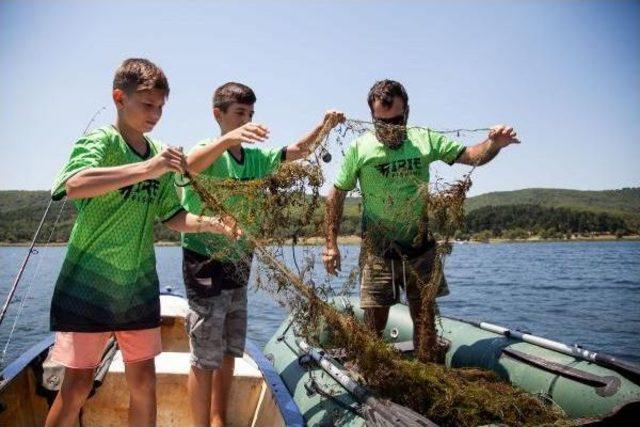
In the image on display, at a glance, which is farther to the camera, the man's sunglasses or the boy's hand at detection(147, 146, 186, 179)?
the man's sunglasses

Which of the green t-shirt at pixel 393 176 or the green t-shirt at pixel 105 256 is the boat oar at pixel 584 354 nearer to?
the green t-shirt at pixel 393 176

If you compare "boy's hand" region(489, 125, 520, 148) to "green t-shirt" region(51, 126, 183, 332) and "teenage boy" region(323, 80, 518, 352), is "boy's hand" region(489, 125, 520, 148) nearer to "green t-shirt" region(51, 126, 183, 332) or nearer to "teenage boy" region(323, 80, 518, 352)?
"teenage boy" region(323, 80, 518, 352)

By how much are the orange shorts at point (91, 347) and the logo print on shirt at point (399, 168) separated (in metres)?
2.50

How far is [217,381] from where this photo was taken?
3.89 m

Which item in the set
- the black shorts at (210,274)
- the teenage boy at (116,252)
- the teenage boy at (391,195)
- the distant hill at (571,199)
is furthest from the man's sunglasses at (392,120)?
the distant hill at (571,199)

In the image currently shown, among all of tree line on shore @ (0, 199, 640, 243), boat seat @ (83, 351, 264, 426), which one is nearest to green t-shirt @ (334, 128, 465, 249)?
boat seat @ (83, 351, 264, 426)

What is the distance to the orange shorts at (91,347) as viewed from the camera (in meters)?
2.66

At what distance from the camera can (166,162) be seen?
255 centimetres

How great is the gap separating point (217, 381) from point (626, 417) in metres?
2.90

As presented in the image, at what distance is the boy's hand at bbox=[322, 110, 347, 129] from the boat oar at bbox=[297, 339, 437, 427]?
2.01 metres

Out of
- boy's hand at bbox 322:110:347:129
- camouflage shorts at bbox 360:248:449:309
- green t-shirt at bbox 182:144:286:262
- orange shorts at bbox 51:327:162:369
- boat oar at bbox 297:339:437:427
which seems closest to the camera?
orange shorts at bbox 51:327:162:369

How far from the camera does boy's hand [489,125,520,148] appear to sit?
409cm

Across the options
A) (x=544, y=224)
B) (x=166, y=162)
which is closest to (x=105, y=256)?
(x=166, y=162)

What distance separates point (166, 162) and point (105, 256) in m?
0.71
